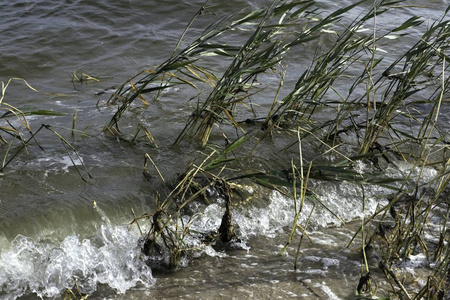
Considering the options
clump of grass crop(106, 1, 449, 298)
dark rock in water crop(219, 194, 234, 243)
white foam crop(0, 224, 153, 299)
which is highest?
clump of grass crop(106, 1, 449, 298)

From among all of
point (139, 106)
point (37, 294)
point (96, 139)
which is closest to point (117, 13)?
point (139, 106)

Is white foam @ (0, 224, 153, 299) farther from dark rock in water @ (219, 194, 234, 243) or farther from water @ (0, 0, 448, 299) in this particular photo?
dark rock in water @ (219, 194, 234, 243)

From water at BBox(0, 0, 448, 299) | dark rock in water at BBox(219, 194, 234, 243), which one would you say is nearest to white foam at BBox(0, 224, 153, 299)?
water at BBox(0, 0, 448, 299)

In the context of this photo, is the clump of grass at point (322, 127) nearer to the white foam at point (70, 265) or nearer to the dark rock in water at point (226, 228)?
the dark rock in water at point (226, 228)

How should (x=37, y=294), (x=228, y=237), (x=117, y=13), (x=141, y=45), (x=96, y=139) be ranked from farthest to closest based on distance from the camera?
(x=117, y=13)
(x=141, y=45)
(x=96, y=139)
(x=228, y=237)
(x=37, y=294)

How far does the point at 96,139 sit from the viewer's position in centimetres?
480

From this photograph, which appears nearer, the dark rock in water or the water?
the water

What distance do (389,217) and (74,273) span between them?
192 cm

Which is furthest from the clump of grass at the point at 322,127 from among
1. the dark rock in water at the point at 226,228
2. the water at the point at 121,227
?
the water at the point at 121,227

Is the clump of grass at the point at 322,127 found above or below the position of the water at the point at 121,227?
above

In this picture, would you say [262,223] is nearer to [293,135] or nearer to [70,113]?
[293,135]

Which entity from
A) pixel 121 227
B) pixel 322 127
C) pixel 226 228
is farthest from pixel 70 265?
pixel 322 127

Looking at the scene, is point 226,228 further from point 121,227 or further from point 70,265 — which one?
point 70,265

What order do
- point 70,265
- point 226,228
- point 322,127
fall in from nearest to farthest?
1. point 70,265
2. point 226,228
3. point 322,127
